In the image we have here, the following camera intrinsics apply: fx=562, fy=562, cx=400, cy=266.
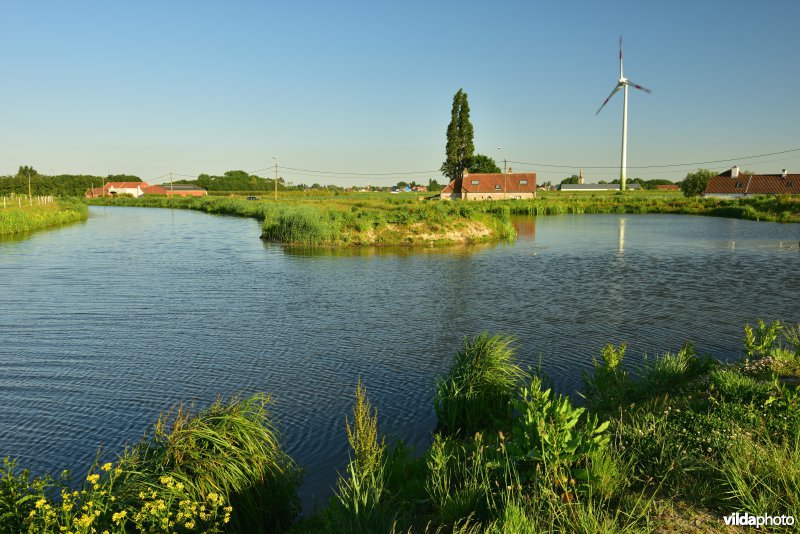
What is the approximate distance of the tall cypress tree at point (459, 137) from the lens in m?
103

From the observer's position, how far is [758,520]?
5246mm

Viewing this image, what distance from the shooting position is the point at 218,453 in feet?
22.7

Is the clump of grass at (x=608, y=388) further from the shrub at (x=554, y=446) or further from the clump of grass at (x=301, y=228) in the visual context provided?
the clump of grass at (x=301, y=228)

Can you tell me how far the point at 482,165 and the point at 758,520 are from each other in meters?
127

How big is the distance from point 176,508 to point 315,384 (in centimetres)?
629

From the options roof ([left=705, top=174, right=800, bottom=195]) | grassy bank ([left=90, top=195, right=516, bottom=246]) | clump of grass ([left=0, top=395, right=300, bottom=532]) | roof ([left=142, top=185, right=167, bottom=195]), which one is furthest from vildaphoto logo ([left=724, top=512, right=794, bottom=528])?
roof ([left=142, top=185, right=167, bottom=195])

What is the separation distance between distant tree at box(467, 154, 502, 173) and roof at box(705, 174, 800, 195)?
4545 centimetres

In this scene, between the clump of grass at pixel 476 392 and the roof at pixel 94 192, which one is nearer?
the clump of grass at pixel 476 392

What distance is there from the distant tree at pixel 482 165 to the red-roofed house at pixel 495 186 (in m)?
6.37

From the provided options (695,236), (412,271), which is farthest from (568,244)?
(412,271)

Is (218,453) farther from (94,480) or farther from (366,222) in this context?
(366,222)

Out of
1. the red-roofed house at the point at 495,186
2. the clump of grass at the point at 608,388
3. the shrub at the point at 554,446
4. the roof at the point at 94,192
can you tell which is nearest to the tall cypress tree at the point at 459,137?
the red-roofed house at the point at 495,186

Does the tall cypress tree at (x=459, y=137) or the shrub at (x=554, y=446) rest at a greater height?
the tall cypress tree at (x=459, y=137)

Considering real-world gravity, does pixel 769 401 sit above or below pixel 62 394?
above
